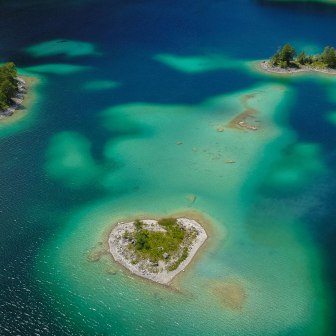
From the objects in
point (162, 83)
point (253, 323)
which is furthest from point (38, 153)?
point (253, 323)

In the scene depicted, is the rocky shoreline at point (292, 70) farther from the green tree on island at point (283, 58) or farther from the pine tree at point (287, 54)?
the pine tree at point (287, 54)

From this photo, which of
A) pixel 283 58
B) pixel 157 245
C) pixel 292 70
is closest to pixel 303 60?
pixel 292 70

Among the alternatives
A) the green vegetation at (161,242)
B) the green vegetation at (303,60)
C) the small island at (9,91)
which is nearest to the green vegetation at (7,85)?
the small island at (9,91)

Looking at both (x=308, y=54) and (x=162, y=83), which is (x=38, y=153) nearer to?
(x=162, y=83)

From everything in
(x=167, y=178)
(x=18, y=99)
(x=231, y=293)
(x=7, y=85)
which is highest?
(x=7, y=85)

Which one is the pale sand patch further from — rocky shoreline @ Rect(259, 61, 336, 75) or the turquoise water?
rocky shoreline @ Rect(259, 61, 336, 75)

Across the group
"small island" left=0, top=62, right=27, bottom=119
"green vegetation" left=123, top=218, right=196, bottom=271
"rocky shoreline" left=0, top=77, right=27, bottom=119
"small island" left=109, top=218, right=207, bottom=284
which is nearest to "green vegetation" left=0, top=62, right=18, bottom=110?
"small island" left=0, top=62, right=27, bottom=119

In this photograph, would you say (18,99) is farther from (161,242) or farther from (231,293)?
(231,293)
